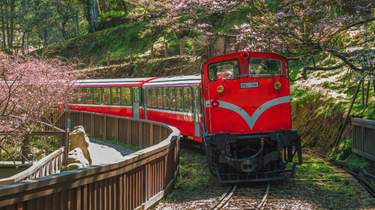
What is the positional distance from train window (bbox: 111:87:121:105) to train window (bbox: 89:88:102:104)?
5.20 ft

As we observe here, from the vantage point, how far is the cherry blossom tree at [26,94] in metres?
19.1

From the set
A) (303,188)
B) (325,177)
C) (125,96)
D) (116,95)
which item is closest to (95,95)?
(116,95)

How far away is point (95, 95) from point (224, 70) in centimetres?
1970

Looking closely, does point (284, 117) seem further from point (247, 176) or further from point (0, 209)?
point (0, 209)

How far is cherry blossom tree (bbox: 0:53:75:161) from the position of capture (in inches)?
750

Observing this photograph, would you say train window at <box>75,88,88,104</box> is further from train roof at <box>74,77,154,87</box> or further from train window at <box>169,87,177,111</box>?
train window at <box>169,87,177,111</box>

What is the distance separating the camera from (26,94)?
22.2 meters

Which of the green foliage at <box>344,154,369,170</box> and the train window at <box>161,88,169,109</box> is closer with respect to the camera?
the green foliage at <box>344,154,369,170</box>

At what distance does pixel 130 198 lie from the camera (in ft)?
31.1

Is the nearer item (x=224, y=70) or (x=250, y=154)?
(x=250, y=154)

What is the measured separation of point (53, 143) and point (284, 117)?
12.5 meters

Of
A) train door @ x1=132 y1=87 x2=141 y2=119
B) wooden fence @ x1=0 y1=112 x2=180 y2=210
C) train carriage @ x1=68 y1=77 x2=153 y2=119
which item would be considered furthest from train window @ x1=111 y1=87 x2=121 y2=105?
wooden fence @ x1=0 y1=112 x2=180 y2=210

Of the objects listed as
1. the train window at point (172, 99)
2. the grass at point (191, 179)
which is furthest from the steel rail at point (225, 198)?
the train window at point (172, 99)

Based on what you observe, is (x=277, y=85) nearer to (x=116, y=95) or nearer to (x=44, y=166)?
(x=44, y=166)
